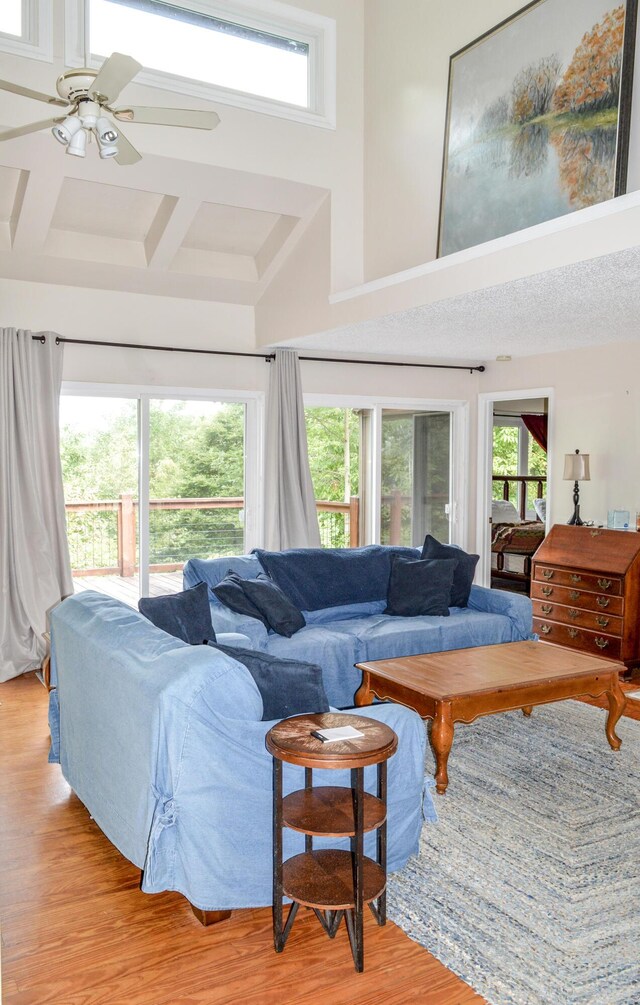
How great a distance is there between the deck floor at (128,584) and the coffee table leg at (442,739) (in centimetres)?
330

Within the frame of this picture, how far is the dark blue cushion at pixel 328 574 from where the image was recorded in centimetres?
511

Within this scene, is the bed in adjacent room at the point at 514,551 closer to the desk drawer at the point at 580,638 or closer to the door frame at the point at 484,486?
the door frame at the point at 484,486

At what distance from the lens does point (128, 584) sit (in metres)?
6.32

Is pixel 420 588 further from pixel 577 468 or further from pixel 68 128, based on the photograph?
pixel 68 128

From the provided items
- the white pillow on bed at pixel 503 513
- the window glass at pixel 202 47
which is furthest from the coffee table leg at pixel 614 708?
the white pillow on bed at pixel 503 513

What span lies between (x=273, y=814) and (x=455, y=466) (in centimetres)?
569

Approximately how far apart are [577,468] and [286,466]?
7.44 ft

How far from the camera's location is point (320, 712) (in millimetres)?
2723

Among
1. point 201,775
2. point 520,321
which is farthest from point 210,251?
point 201,775

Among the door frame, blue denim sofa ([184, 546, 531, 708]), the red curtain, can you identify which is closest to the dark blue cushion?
blue denim sofa ([184, 546, 531, 708])

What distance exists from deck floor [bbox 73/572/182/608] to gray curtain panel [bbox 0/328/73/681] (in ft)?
1.55

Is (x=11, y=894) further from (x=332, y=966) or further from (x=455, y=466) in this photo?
(x=455, y=466)

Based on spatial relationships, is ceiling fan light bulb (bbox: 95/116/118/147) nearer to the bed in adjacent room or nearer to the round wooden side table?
the round wooden side table

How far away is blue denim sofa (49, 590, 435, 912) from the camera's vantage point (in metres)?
2.47
